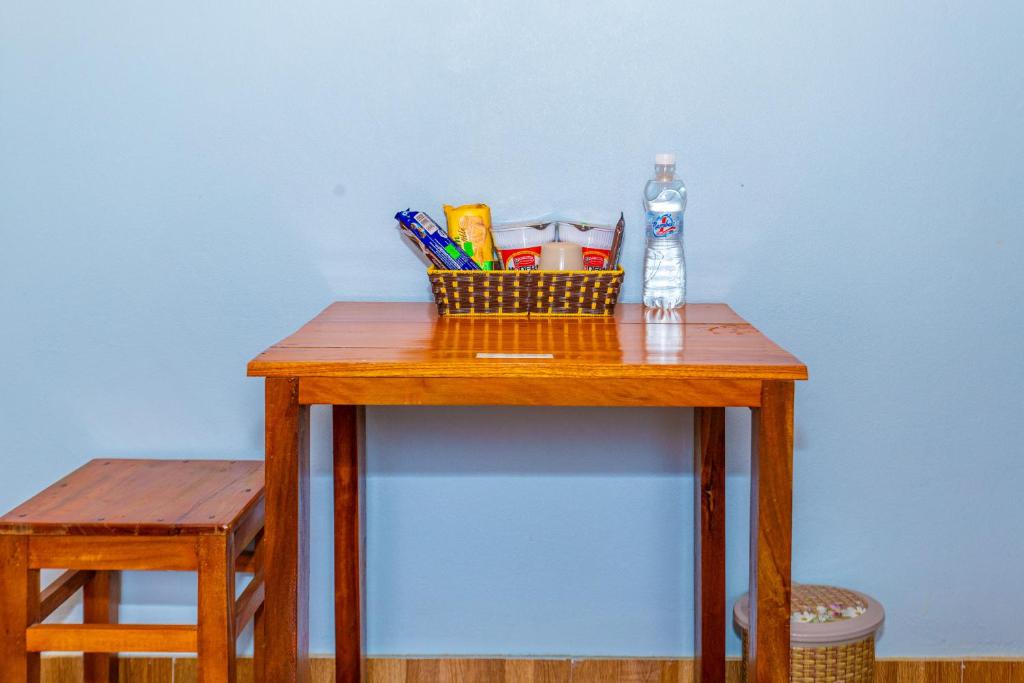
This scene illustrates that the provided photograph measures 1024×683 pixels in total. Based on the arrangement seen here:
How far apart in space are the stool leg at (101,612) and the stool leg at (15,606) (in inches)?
11.4

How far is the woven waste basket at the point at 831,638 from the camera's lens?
5.81 feet

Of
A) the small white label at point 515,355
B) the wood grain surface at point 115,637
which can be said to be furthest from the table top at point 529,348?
the wood grain surface at point 115,637

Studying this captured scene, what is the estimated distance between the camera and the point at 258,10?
183 cm

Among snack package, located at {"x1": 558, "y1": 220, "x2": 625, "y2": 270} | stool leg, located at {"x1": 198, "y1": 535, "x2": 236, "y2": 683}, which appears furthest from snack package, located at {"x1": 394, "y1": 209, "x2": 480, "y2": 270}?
stool leg, located at {"x1": 198, "y1": 535, "x2": 236, "y2": 683}

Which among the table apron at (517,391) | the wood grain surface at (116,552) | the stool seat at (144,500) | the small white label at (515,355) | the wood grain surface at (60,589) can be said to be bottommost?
the wood grain surface at (60,589)

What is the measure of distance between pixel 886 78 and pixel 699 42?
1.04ft

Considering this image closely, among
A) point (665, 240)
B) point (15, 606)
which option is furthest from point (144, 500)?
point (665, 240)

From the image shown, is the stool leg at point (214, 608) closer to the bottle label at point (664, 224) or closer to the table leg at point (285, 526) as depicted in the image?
the table leg at point (285, 526)

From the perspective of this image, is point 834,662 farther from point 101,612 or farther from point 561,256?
point 101,612

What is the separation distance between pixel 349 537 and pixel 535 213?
2.06 feet

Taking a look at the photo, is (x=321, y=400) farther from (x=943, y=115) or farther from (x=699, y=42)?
(x=943, y=115)

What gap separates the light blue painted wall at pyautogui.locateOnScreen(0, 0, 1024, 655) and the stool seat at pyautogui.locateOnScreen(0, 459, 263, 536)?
130mm

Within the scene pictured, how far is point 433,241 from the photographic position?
5.76ft

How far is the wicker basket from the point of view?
170 centimetres
